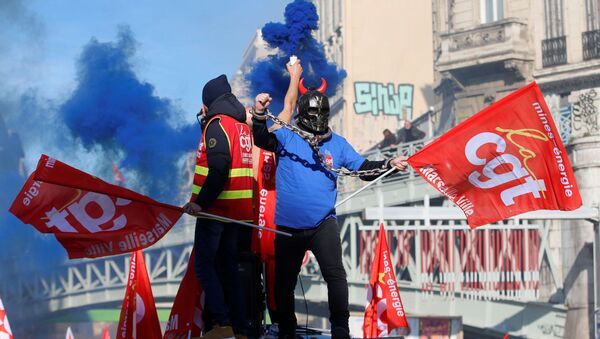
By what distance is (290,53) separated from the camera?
33.3 feet

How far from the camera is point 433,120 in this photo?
4894cm

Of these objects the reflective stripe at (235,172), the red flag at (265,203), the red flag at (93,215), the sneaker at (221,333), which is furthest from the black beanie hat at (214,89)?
the sneaker at (221,333)

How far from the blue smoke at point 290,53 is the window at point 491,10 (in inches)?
1304

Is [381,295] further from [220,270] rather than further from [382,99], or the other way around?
[382,99]

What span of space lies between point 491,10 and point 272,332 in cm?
3651

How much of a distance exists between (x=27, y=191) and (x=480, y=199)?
3091 mm

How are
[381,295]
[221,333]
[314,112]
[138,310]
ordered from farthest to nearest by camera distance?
[381,295] < [138,310] < [314,112] < [221,333]

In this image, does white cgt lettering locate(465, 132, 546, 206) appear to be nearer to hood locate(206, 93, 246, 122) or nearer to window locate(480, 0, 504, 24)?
hood locate(206, 93, 246, 122)

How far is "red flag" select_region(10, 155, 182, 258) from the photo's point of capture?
301 inches

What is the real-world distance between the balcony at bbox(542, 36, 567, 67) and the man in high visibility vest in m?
32.9

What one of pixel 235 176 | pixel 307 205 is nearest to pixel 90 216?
pixel 235 176

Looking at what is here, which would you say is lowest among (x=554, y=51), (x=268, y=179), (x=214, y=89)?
(x=268, y=179)

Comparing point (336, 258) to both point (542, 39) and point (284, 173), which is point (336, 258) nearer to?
point (284, 173)

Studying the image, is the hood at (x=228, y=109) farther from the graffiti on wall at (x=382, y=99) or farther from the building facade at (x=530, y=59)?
the graffiti on wall at (x=382, y=99)
